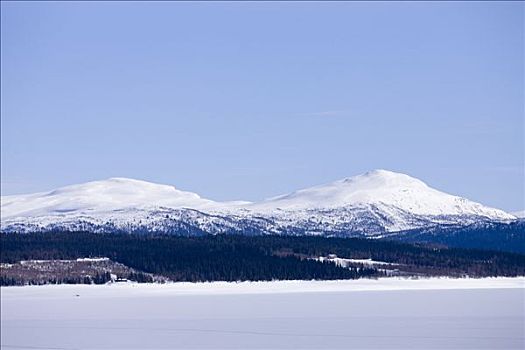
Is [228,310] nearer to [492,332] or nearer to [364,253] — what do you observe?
[492,332]

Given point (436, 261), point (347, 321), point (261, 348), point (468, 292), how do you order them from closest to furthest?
1. point (261, 348)
2. point (347, 321)
3. point (468, 292)
4. point (436, 261)

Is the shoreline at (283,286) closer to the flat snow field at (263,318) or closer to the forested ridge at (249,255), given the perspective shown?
the flat snow field at (263,318)

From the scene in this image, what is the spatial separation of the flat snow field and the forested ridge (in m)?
21.7

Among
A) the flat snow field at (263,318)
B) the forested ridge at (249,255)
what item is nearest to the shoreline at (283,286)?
the flat snow field at (263,318)

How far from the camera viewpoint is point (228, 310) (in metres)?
81.8

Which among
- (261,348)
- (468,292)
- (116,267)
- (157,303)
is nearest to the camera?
(261,348)

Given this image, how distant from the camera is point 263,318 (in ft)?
237

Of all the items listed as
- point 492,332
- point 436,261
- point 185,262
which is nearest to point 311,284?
point 185,262

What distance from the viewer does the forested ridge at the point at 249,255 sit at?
14288 centimetres

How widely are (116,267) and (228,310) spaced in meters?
65.5

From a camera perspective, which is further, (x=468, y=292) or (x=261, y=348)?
(x=468, y=292)

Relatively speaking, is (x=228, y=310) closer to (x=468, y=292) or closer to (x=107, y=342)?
(x=107, y=342)

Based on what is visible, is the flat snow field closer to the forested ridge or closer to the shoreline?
the shoreline

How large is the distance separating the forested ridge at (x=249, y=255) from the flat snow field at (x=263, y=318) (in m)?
21.7
